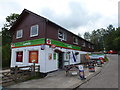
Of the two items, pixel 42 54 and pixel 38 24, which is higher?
pixel 38 24

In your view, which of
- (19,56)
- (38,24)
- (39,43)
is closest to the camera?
(39,43)

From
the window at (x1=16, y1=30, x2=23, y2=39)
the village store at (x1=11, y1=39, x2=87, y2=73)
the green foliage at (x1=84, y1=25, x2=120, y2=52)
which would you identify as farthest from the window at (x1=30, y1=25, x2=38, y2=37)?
the green foliage at (x1=84, y1=25, x2=120, y2=52)

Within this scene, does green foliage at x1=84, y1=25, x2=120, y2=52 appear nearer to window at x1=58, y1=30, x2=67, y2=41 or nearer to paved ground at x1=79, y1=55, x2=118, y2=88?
window at x1=58, y1=30, x2=67, y2=41

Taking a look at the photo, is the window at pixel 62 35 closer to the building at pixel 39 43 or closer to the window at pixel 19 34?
the building at pixel 39 43

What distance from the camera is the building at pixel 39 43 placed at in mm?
10186

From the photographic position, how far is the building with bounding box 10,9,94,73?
33.4 ft

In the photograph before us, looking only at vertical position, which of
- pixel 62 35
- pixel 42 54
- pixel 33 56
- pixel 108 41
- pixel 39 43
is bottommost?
pixel 33 56

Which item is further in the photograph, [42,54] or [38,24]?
[38,24]

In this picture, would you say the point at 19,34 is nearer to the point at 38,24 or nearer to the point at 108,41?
the point at 38,24

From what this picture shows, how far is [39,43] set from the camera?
34.4 ft

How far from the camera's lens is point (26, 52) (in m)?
11.8

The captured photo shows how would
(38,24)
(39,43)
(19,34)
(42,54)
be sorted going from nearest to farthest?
1. (42,54)
2. (39,43)
3. (38,24)
4. (19,34)

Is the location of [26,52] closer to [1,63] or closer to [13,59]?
[13,59]

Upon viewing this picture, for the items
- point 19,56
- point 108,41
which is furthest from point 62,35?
Result: point 108,41
